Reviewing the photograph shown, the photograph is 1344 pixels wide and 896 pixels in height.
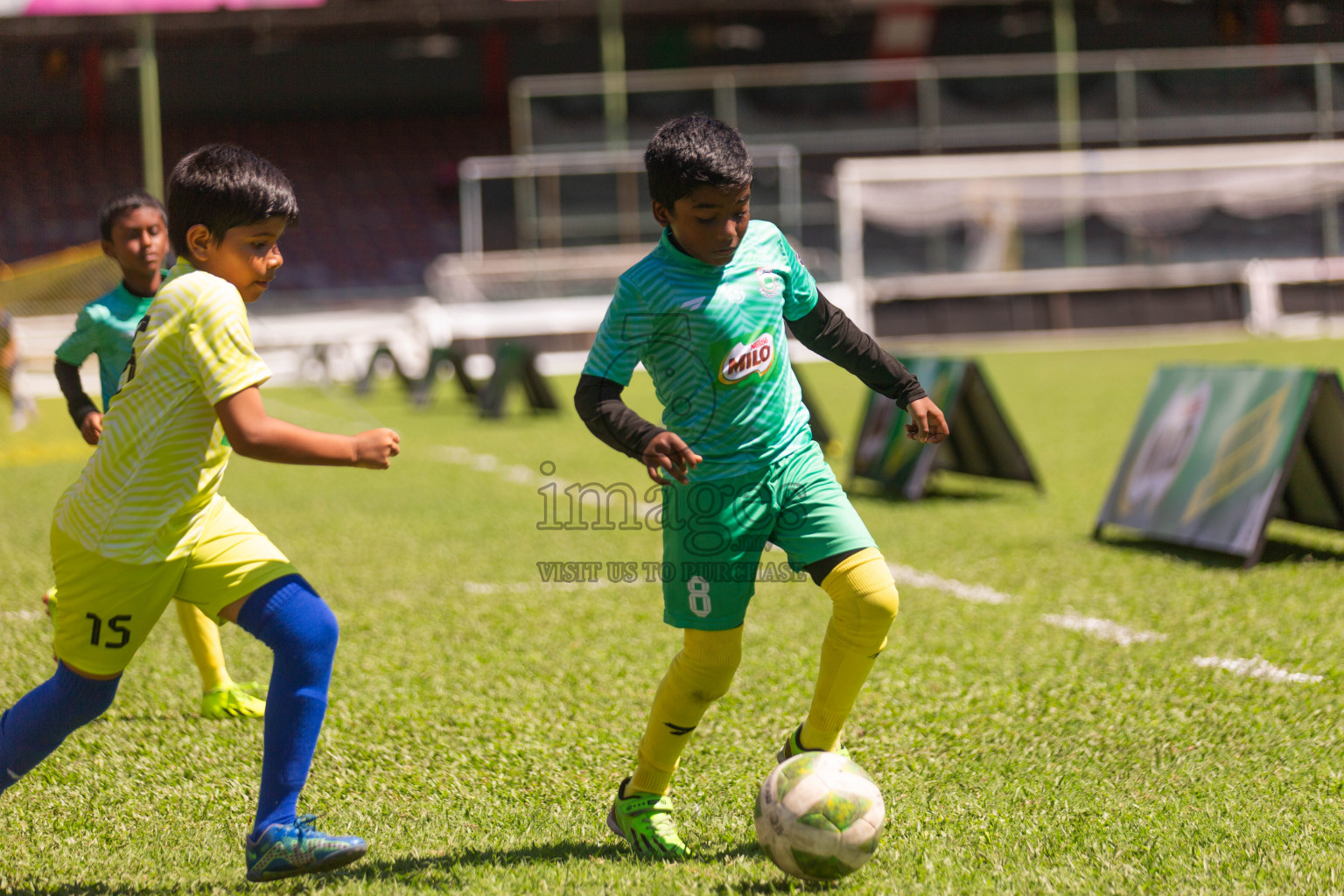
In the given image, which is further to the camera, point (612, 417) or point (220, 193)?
point (612, 417)

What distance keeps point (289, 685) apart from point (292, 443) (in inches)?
22.4

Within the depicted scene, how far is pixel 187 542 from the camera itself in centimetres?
296

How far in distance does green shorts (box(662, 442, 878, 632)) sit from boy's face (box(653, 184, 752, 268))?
0.52m

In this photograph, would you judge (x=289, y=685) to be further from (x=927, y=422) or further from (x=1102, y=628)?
(x=1102, y=628)

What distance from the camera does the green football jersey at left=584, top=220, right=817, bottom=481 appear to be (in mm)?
3162

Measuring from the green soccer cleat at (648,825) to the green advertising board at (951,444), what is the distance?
5.76 metres

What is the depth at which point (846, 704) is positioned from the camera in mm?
3324

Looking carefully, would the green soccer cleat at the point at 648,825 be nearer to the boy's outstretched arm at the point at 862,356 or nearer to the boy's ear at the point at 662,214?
the boy's outstretched arm at the point at 862,356

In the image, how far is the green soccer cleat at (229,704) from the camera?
4.48 m

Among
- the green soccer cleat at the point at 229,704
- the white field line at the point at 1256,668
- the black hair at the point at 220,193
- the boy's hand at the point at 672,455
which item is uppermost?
the black hair at the point at 220,193

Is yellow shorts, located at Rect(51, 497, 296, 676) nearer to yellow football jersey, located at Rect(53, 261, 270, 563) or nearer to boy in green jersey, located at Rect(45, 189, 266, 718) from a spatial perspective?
yellow football jersey, located at Rect(53, 261, 270, 563)

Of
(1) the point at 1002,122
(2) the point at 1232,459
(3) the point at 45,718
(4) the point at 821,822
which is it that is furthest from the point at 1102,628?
(1) the point at 1002,122

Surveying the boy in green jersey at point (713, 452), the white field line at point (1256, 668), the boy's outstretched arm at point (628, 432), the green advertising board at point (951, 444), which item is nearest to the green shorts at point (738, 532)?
the boy in green jersey at point (713, 452)

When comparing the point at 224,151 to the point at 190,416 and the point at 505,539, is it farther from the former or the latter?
the point at 505,539
